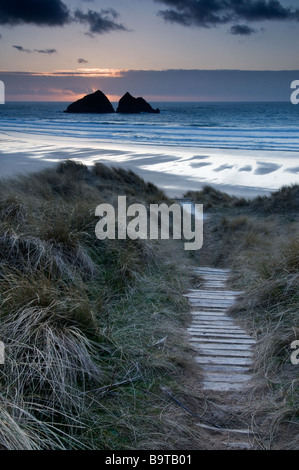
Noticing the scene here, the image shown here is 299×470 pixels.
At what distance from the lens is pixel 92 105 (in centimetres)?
11275

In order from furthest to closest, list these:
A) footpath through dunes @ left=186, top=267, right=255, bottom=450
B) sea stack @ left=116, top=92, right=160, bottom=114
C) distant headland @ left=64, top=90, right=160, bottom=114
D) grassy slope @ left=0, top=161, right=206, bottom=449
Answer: sea stack @ left=116, top=92, right=160, bottom=114
distant headland @ left=64, top=90, right=160, bottom=114
footpath through dunes @ left=186, top=267, right=255, bottom=450
grassy slope @ left=0, top=161, right=206, bottom=449

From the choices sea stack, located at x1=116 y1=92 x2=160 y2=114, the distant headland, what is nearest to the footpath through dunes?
the distant headland

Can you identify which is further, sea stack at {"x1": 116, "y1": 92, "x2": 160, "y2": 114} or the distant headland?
sea stack at {"x1": 116, "y1": 92, "x2": 160, "y2": 114}

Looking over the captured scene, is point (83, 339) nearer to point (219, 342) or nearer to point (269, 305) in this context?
point (219, 342)

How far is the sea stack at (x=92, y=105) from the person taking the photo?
110438mm

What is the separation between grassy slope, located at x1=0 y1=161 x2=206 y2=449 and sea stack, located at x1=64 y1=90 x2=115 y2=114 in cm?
10662

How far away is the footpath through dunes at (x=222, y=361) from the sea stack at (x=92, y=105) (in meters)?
107

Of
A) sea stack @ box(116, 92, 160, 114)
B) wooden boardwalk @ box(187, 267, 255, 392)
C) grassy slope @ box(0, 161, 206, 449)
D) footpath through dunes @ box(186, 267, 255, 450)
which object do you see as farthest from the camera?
sea stack @ box(116, 92, 160, 114)

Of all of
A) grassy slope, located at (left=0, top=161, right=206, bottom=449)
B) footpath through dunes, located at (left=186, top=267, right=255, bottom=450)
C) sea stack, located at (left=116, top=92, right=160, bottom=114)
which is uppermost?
sea stack, located at (left=116, top=92, right=160, bottom=114)

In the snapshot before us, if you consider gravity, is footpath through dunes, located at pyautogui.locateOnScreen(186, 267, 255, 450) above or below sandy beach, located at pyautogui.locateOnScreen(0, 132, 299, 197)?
below

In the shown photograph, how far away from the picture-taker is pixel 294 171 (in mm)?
22203

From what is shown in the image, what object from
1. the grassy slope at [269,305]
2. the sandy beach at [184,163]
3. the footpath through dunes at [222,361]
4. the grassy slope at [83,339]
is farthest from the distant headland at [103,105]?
the footpath through dunes at [222,361]

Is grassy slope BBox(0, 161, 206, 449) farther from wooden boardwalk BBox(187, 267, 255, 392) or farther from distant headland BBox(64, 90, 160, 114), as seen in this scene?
distant headland BBox(64, 90, 160, 114)

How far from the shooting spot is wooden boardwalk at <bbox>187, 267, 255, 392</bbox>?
4.39 m
